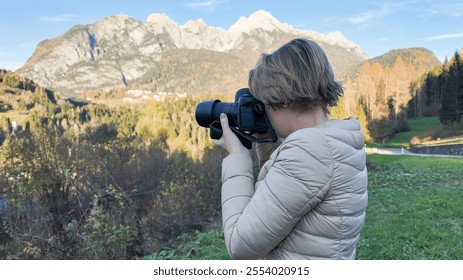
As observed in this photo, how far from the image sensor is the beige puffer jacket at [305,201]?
806 mm

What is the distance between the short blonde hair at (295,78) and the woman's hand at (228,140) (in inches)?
5.3

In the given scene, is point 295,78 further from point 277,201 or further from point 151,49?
point 151,49

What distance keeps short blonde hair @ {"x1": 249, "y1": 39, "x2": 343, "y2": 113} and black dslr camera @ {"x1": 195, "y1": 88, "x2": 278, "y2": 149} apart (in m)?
0.06

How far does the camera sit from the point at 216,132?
108 cm

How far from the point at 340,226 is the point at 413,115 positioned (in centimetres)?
3820

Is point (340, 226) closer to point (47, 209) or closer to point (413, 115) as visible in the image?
point (47, 209)

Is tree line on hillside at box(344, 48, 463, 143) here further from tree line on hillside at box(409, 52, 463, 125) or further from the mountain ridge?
the mountain ridge

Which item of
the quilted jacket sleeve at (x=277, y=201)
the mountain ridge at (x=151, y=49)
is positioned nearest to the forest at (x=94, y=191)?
the quilted jacket sleeve at (x=277, y=201)

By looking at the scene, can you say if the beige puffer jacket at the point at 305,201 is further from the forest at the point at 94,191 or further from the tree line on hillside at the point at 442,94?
the tree line on hillside at the point at 442,94

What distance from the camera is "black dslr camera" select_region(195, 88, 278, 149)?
99cm

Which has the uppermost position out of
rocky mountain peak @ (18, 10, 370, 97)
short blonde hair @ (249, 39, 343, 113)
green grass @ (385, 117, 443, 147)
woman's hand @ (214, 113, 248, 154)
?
rocky mountain peak @ (18, 10, 370, 97)

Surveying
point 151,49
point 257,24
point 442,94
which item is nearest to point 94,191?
point 442,94

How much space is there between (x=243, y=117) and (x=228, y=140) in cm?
7

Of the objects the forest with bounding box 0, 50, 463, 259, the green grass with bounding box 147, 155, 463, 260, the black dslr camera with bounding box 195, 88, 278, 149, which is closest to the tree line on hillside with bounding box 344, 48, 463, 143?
the green grass with bounding box 147, 155, 463, 260
